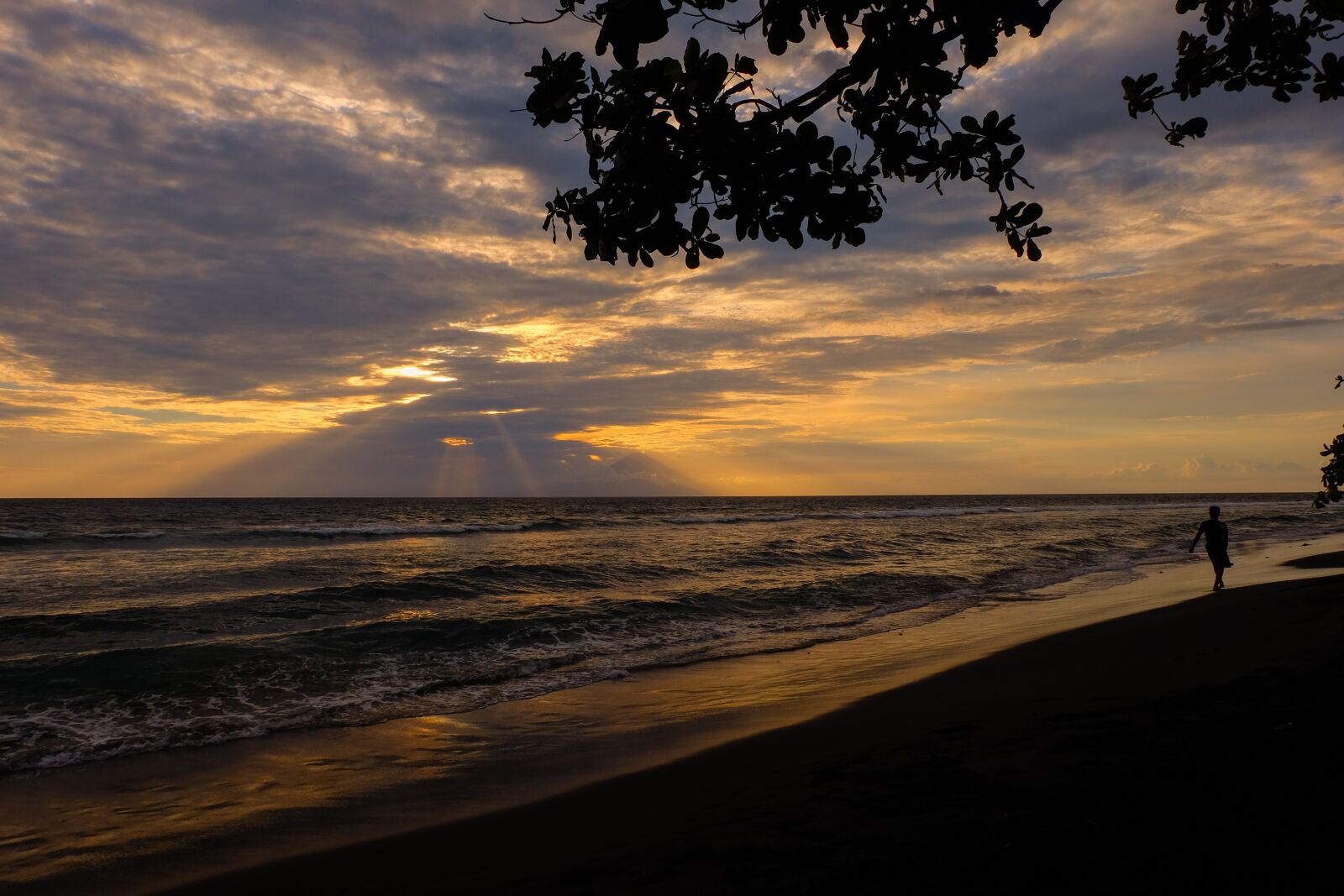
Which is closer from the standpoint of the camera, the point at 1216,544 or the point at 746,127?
the point at 746,127

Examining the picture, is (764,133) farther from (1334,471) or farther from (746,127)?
(1334,471)

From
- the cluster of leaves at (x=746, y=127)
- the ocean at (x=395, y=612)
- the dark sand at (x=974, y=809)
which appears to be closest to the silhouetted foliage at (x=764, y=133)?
the cluster of leaves at (x=746, y=127)

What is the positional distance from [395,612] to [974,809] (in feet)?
49.9

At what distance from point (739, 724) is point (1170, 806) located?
210 inches

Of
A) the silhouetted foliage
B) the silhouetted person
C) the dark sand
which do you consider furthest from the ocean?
the silhouetted foliage

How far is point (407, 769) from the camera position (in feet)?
25.6

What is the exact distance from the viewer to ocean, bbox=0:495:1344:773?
10523mm

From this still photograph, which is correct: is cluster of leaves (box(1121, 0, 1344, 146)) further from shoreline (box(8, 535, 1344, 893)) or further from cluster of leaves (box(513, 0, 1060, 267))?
shoreline (box(8, 535, 1344, 893))

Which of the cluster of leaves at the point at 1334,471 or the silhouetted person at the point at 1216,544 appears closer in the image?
the cluster of leaves at the point at 1334,471

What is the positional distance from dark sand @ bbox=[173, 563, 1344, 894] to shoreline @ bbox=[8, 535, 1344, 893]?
42 cm

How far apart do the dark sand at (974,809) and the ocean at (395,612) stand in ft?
15.6

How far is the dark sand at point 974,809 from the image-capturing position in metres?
3.65

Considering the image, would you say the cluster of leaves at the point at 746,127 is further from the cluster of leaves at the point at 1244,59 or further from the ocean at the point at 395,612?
the ocean at the point at 395,612

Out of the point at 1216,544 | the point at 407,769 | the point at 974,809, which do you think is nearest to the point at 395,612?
the point at 407,769
